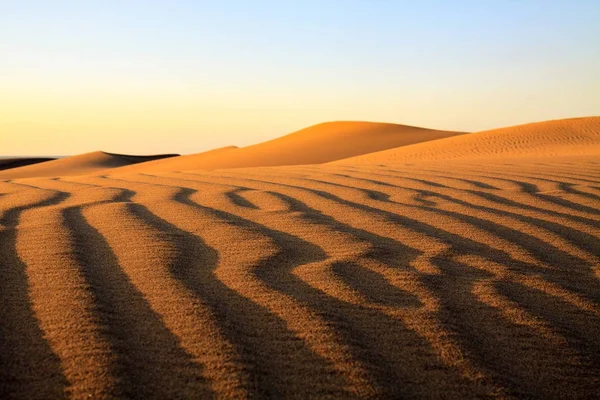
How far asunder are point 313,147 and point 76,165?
11946 mm

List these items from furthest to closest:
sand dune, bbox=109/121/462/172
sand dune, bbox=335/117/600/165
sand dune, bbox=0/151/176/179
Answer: sand dune, bbox=0/151/176/179 → sand dune, bbox=109/121/462/172 → sand dune, bbox=335/117/600/165

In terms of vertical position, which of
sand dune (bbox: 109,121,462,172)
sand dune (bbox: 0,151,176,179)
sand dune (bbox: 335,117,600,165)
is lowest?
sand dune (bbox: 0,151,176,179)

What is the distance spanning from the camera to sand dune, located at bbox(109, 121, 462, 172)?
24859 mm

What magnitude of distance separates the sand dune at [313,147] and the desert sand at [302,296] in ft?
63.5

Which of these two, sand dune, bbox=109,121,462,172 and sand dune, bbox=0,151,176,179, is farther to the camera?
sand dune, bbox=0,151,176,179

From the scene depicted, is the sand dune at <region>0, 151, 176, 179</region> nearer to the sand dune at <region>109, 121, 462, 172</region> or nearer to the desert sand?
the sand dune at <region>109, 121, 462, 172</region>

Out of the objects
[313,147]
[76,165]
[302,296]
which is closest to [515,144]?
[302,296]

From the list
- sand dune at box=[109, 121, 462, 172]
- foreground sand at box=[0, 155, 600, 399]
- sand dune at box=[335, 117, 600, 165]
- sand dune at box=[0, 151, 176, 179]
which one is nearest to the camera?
foreground sand at box=[0, 155, 600, 399]

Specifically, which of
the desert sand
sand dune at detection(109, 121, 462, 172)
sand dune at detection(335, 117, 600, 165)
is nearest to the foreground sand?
the desert sand

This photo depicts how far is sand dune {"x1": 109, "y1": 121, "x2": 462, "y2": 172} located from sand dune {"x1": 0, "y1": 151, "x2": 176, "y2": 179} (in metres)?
3.52

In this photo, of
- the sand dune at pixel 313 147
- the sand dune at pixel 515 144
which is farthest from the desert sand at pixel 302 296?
the sand dune at pixel 313 147

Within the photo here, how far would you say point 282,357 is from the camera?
1.50 m

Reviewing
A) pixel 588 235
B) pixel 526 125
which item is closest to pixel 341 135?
pixel 526 125

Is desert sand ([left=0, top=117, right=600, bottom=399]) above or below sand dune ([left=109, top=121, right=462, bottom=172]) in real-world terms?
above
